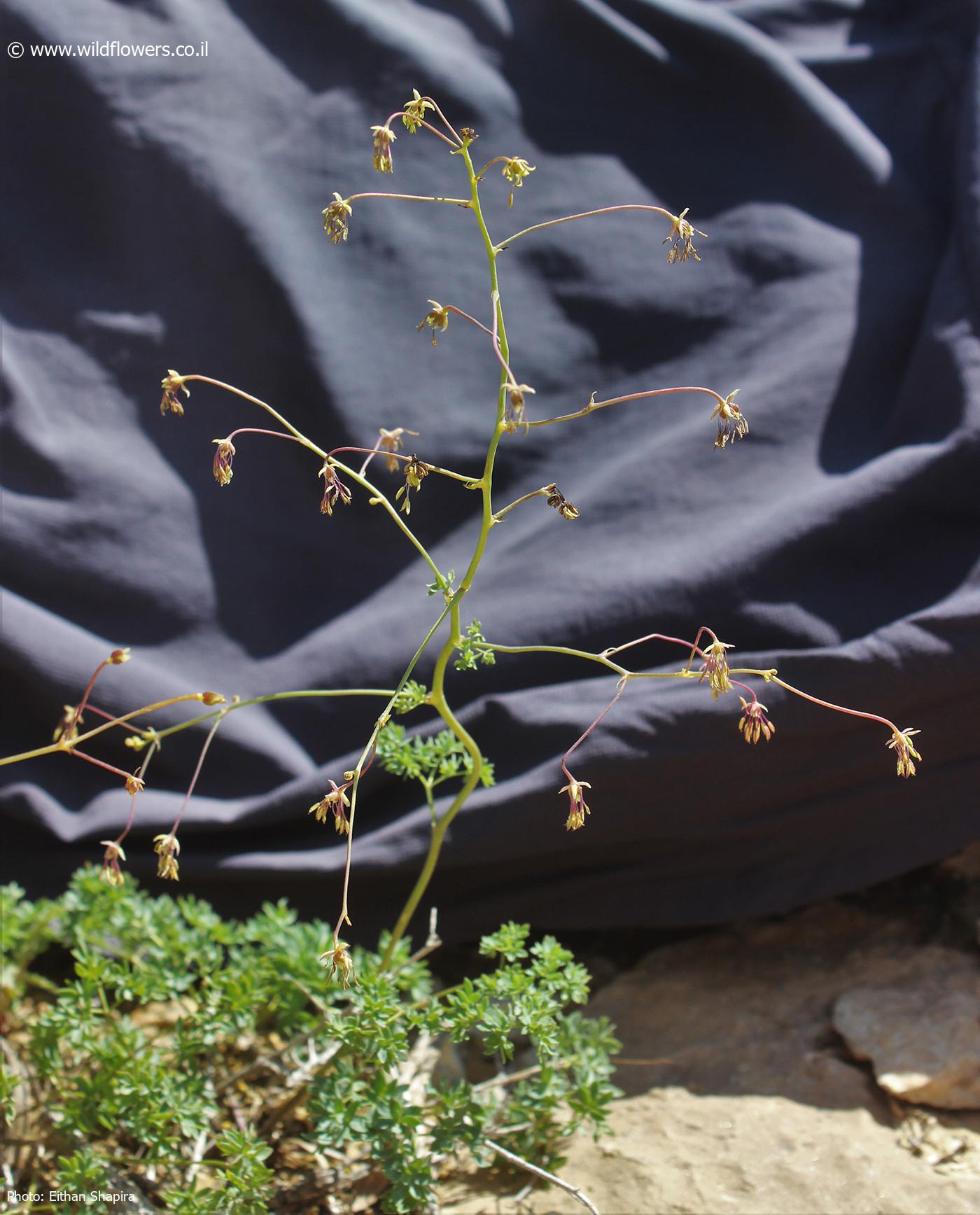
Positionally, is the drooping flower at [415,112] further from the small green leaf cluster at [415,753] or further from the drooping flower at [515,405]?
the small green leaf cluster at [415,753]

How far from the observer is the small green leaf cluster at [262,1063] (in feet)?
2.65

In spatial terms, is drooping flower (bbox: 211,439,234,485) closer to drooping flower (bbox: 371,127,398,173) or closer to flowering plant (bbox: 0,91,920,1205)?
flowering plant (bbox: 0,91,920,1205)

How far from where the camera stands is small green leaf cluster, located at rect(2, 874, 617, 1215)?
807mm

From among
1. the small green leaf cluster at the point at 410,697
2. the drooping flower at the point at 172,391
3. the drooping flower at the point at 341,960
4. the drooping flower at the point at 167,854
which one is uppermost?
the drooping flower at the point at 172,391

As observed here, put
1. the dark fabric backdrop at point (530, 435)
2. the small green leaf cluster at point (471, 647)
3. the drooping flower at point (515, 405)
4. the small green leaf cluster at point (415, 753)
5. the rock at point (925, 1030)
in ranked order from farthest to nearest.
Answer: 1. the dark fabric backdrop at point (530, 435)
2. the rock at point (925, 1030)
3. the small green leaf cluster at point (415, 753)
4. the small green leaf cluster at point (471, 647)
5. the drooping flower at point (515, 405)

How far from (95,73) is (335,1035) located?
1.24 meters

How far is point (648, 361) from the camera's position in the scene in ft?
4.72

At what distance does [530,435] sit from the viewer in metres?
1.39

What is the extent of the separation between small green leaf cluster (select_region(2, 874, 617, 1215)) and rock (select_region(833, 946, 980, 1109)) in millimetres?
260

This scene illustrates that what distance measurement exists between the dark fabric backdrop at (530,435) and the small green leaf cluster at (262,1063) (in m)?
0.18

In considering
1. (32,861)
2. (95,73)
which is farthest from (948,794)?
(95,73)

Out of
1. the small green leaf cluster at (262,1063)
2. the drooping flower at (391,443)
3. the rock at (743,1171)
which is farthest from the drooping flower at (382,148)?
the rock at (743,1171)

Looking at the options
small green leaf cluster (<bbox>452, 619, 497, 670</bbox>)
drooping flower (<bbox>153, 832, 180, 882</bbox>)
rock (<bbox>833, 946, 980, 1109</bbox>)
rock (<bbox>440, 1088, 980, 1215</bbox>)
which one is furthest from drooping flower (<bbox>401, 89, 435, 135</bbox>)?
rock (<bbox>833, 946, 980, 1109</bbox>)

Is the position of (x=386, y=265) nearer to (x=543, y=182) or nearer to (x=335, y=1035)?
(x=543, y=182)
